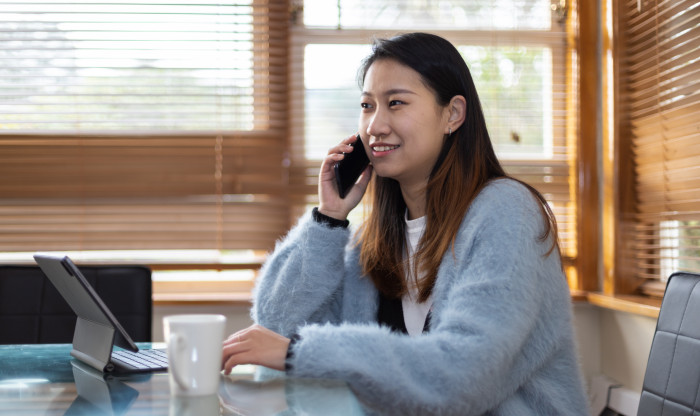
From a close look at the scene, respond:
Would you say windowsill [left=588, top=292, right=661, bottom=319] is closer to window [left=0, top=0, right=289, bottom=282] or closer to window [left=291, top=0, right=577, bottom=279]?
window [left=291, top=0, right=577, bottom=279]

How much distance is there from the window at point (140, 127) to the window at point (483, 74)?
10cm

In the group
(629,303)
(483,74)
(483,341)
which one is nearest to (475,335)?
(483,341)

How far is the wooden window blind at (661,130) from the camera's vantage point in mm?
2121

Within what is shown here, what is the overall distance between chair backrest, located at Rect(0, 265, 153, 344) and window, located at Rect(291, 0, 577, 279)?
1015 mm

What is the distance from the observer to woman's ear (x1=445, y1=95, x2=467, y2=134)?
61.4 inches

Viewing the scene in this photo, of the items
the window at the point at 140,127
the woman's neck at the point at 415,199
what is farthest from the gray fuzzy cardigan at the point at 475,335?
the window at the point at 140,127

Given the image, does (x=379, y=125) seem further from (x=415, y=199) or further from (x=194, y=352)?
(x=194, y=352)

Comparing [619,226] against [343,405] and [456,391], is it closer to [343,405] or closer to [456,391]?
[456,391]

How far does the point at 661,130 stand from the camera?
225 centimetres

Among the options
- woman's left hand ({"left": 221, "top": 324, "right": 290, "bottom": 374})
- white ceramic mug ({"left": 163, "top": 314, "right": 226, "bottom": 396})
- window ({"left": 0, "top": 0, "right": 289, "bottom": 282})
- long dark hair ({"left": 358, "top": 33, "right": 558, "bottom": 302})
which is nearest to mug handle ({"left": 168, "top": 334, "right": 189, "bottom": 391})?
white ceramic mug ({"left": 163, "top": 314, "right": 226, "bottom": 396})

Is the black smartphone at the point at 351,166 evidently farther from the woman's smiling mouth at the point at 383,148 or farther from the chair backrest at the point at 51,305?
the chair backrest at the point at 51,305

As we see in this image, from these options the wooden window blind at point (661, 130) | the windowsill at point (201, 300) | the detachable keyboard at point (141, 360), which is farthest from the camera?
the windowsill at point (201, 300)

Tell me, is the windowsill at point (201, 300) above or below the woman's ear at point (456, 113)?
below

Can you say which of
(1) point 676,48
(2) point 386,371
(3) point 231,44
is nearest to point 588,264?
(1) point 676,48
